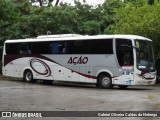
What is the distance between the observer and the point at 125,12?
98.8 ft

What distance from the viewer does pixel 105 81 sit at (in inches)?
957

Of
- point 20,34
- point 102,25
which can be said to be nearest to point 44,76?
point 20,34

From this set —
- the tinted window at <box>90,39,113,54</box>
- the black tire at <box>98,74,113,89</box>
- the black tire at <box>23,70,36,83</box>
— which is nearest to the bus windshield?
the tinted window at <box>90,39,113,54</box>

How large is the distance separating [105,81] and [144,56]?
9.03ft

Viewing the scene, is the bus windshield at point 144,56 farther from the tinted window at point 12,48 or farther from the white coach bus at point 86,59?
the tinted window at point 12,48

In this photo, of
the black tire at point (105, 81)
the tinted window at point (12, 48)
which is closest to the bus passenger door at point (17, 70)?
the tinted window at point (12, 48)

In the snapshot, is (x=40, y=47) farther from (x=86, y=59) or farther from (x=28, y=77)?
(x=86, y=59)

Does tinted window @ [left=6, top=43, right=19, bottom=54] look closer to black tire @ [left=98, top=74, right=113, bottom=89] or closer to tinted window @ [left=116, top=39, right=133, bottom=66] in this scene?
black tire @ [left=98, top=74, right=113, bottom=89]

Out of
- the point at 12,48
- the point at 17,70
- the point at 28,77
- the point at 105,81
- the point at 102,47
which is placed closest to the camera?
the point at 102,47

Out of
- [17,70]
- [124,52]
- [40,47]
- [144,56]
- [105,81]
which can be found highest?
[40,47]

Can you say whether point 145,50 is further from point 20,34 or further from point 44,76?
point 20,34

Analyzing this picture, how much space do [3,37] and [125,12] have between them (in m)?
12.8

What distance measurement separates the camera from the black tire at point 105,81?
24.0 meters

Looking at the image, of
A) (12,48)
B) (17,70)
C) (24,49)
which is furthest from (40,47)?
(12,48)
